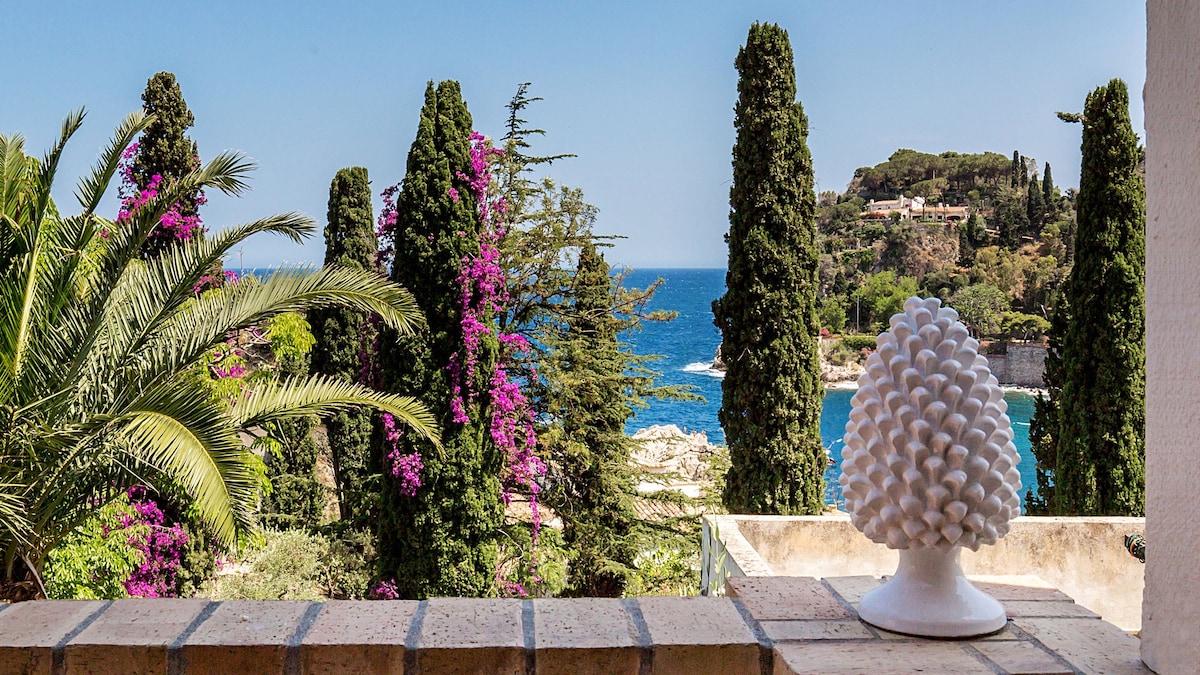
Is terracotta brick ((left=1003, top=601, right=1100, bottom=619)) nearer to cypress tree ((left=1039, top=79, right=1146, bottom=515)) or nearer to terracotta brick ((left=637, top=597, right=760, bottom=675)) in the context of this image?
terracotta brick ((left=637, top=597, right=760, bottom=675))

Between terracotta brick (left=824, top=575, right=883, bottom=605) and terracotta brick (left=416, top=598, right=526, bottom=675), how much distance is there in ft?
1.91

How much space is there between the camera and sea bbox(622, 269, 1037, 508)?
81.1 ft

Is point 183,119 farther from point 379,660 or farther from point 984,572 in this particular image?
point 379,660

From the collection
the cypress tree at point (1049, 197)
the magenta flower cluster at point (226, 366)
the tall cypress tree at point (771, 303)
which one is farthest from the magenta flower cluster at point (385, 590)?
the cypress tree at point (1049, 197)

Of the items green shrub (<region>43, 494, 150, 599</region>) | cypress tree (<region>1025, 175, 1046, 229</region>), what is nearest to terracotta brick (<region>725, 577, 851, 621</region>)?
green shrub (<region>43, 494, 150, 599</region>)

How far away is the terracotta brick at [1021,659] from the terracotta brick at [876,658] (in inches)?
1.2

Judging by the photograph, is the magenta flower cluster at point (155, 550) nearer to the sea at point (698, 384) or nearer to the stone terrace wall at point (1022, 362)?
the sea at point (698, 384)

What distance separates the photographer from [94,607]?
1.43 meters

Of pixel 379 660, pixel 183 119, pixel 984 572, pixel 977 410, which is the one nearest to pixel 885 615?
pixel 977 410

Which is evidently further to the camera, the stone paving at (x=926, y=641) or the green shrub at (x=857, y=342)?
the green shrub at (x=857, y=342)

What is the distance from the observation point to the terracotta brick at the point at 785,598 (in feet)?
4.71

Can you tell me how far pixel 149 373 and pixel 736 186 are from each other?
5258mm

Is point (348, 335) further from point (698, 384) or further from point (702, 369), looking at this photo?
point (702, 369)

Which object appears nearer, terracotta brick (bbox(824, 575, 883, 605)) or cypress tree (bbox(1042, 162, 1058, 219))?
terracotta brick (bbox(824, 575, 883, 605))
